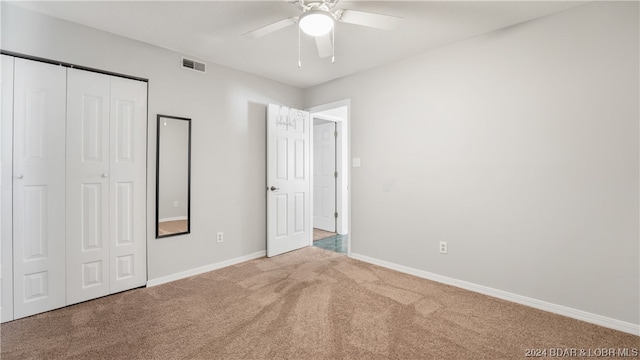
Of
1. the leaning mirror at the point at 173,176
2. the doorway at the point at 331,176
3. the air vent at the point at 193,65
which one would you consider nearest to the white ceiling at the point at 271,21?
the air vent at the point at 193,65

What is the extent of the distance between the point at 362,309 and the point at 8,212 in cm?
290

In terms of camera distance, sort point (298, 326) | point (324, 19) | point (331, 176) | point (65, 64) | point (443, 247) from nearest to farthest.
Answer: point (324, 19) < point (298, 326) < point (65, 64) < point (443, 247) < point (331, 176)

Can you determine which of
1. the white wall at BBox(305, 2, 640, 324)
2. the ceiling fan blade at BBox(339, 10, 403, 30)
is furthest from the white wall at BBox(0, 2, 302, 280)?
the ceiling fan blade at BBox(339, 10, 403, 30)

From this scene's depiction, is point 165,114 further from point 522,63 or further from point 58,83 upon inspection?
point 522,63

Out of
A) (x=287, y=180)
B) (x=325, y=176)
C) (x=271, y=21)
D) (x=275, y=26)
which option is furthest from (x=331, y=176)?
(x=275, y=26)

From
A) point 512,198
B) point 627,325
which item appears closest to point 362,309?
point 512,198

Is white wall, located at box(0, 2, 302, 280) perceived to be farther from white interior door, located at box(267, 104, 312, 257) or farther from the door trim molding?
white interior door, located at box(267, 104, 312, 257)

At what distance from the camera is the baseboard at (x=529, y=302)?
2094mm

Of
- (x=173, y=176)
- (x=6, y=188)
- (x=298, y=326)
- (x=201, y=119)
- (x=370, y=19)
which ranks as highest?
(x=370, y=19)

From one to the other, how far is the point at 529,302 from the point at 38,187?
4.22 metres

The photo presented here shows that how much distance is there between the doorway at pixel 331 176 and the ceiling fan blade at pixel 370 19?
2.89 meters

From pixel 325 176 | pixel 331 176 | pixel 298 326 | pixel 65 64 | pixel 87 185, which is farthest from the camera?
pixel 325 176

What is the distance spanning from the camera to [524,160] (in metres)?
2.49

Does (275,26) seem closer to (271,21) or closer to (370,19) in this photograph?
(271,21)
